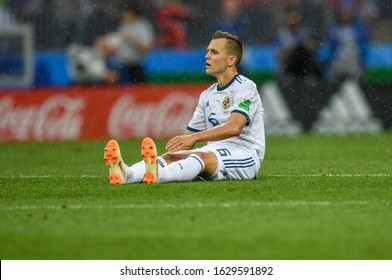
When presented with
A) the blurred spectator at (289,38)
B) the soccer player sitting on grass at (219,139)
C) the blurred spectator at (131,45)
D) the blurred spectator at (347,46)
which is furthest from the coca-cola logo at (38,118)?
the soccer player sitting on grass at (219,139)

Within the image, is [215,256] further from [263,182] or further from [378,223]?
[263,182]

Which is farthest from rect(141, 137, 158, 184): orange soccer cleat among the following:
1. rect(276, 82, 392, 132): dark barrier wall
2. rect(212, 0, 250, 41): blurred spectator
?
rect(212, 0, 250, 41): blurred spectator

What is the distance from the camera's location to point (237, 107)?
10891 mm

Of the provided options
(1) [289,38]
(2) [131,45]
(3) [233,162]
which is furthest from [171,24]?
(3) [233,162]

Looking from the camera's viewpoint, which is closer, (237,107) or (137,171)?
(137,171)

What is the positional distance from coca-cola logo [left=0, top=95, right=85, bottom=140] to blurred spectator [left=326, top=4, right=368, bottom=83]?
5.29 meters

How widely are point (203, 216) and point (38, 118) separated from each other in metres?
12.7

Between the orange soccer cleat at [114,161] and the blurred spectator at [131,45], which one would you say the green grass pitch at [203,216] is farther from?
the blurred spectator at [131,45]

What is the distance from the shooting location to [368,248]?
283 inches

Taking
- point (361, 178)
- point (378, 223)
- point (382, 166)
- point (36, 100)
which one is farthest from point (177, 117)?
point (378, 223)

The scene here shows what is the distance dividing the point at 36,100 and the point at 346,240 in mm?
14021

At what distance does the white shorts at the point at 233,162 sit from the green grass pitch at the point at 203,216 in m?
0.20

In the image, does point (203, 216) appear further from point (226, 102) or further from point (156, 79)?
point (156, 79)
